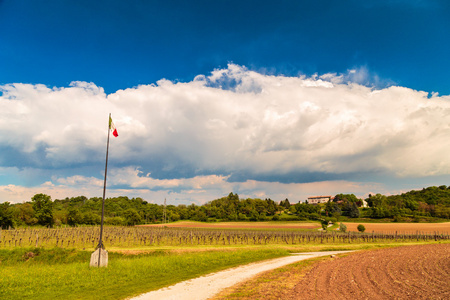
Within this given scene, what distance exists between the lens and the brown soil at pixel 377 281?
1485 centimetres

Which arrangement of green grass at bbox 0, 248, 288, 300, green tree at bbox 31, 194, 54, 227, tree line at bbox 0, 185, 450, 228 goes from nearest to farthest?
green grass at bbox 0, 248, 288, 300
green tree at bbox 31, 194, 54, 227
tree line at bbox 0, 185, 450, 228

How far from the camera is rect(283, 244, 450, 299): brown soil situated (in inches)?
585

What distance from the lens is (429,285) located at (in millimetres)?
16766

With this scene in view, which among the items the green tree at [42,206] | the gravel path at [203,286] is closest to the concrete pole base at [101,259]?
the gravel path at [203,286]

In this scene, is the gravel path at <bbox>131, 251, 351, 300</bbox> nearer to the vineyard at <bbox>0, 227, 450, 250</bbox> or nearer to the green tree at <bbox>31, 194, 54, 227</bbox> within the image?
the vineyard at <bbox>0, 227, 450, 250</bbox>

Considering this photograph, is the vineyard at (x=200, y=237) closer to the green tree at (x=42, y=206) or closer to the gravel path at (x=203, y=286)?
the green tree at (x=42, y=206)

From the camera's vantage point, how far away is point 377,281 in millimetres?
17891

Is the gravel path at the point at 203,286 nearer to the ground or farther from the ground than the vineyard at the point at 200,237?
farther from the ground

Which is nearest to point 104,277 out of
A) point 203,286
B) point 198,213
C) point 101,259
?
point 101,259

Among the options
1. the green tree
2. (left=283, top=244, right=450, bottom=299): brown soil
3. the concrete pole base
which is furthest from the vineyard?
(left=283, top=244, right=450, bottom=299): brown soil

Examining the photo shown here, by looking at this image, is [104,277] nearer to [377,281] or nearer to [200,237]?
[377,281]

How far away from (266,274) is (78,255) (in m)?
29.3

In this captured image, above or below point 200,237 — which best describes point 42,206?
above

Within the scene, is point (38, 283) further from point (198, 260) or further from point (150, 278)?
point (198, 260)
